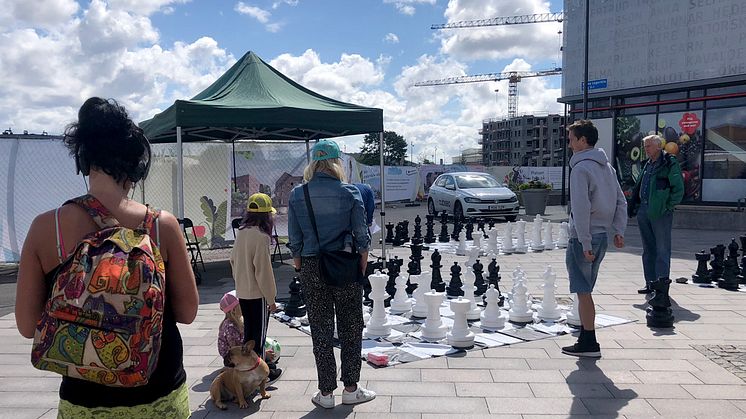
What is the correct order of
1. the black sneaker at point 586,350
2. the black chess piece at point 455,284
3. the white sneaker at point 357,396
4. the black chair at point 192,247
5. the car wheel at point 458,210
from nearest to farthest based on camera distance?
the white sneaker at point 357,396 < the black sneaker at point 586,350 < the black chess piece at point 455,284 < the black chair at point 192,247 < the car wheel at point 458,210

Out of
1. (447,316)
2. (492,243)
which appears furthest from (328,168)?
(492,243)

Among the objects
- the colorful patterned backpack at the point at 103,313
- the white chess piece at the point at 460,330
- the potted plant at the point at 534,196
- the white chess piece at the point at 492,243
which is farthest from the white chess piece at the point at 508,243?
the colorful patterned backpack at the point at 103,313

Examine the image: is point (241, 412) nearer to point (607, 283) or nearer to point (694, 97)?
point (607, 283)

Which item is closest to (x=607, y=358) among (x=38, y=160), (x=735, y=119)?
(x=38, y=160)

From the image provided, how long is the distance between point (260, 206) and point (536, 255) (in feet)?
25.5

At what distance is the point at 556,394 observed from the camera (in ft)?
13.5

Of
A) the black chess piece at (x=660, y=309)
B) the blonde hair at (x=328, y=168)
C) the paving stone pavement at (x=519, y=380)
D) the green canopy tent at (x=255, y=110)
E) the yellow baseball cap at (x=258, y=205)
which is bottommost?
the paving stone pavement at (x=519, y=380)

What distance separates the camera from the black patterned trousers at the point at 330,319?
12.7 ft

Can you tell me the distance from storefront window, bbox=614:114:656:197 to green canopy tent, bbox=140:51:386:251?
12.3m

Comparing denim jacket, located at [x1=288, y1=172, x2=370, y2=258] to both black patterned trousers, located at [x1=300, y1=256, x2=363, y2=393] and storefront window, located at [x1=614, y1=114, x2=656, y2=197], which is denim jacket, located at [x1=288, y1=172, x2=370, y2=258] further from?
storefront window, located at [x1=614, y1=114, x2=656, y2=197]

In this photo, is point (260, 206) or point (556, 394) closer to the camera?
point (556, 394)

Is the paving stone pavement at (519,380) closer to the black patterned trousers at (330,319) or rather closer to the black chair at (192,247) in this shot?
the black patterned trousers at (330,319)

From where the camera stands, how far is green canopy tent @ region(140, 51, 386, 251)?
8.02 m

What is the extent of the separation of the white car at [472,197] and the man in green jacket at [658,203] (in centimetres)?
953
